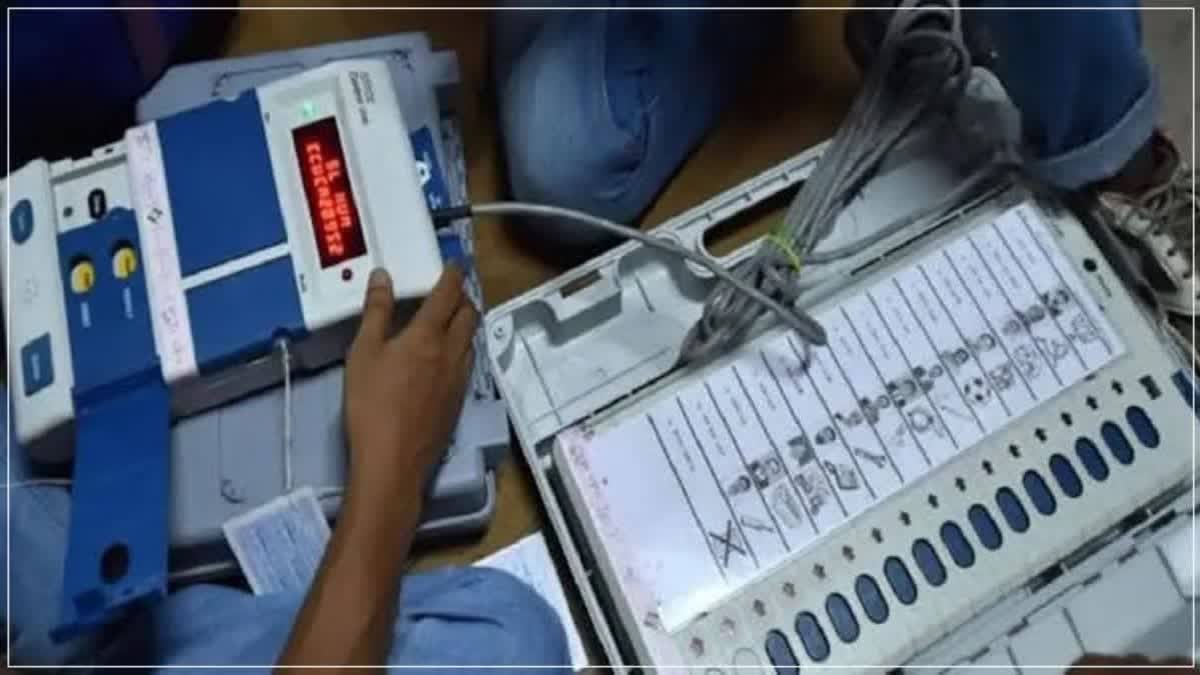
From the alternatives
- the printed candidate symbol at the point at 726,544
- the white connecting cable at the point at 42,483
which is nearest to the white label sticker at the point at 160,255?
the white connecting cable at the point at 42,483

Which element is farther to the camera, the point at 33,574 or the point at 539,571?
the point at 539,571

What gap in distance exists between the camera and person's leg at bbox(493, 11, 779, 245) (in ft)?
3.45

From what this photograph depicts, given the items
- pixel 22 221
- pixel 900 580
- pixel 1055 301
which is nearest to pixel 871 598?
pixel 900 580

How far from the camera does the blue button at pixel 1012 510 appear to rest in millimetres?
956

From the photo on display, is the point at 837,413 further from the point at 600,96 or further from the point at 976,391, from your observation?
the point at 600,96

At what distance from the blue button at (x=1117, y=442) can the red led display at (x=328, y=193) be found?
18.1 inches

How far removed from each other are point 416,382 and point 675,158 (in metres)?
0.32

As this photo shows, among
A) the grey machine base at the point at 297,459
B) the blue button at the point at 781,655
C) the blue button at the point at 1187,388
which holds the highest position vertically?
the grey machine base at the point at 297,459

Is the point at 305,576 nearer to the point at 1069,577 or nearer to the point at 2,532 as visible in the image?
the point at 2,532

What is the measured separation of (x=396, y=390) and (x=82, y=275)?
203 millimetres

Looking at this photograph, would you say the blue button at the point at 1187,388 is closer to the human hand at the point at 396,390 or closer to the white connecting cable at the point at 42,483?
the human hand at the point at 396,390

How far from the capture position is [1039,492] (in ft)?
3.16

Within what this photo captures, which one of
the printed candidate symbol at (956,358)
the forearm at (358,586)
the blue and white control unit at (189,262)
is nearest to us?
the forearm at (358,586)

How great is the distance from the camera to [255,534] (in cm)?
91
